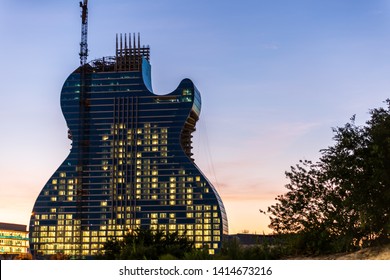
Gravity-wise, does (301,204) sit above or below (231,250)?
above

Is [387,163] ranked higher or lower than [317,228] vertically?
higher

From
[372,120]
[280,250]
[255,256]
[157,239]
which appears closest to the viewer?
[255,256]

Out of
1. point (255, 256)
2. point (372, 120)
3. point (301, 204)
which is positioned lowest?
point (255, 256)

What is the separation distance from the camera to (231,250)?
24.4 m
